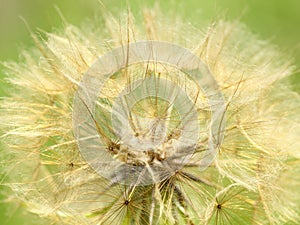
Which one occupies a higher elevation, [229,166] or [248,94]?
[248,94]

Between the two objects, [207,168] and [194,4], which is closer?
[207,168]

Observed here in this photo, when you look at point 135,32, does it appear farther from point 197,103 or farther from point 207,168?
point 207,168

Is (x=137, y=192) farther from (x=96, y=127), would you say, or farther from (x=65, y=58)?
(x=65, y=58)

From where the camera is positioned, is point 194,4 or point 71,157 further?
point 194,4

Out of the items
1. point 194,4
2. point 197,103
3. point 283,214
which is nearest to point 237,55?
point 197,103

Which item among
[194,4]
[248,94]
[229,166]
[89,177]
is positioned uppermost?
[194,4]

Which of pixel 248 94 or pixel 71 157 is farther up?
pixel 248 94

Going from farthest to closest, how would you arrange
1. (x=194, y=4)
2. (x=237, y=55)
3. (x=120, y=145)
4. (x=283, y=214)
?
(x=194, y=4) < (x=237, y=55) < (x=283, y=214) < (x=120, y=145)

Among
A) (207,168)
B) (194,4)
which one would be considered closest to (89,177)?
(207,168)

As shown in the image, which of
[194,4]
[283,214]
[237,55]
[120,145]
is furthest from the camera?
[194,4]
